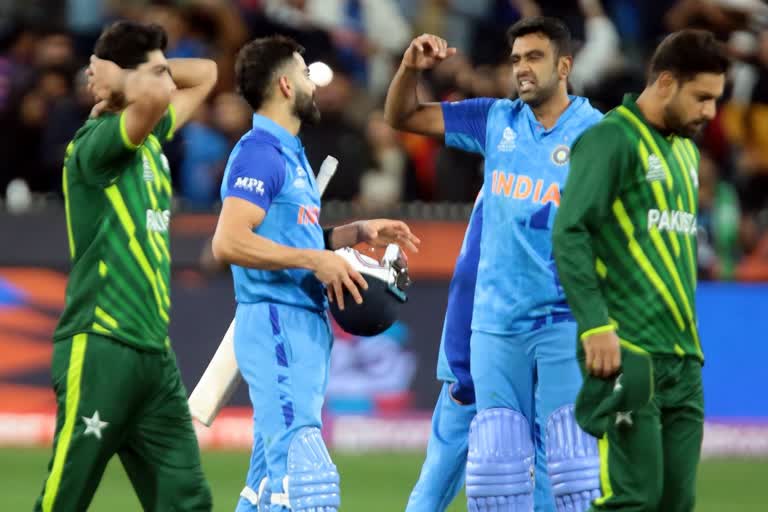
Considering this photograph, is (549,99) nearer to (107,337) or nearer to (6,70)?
(107,337)

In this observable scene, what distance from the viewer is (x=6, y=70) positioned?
14.4 metres

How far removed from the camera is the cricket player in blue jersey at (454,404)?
7387 mm

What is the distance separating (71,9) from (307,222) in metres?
9.21

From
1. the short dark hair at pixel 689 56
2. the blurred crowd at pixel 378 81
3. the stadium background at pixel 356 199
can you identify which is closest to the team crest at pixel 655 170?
the short dark hair at pixel 689 56

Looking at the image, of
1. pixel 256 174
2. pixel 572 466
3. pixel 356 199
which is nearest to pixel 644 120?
pixel 572 466

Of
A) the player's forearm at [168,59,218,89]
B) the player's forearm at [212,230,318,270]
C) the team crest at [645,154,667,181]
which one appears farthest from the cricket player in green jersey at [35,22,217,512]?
the team crest at [645,154,667,181]

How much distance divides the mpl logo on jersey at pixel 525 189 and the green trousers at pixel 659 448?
113 centimetres

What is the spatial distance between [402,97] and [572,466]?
71.8 inches

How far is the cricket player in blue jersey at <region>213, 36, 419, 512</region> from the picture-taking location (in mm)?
6594

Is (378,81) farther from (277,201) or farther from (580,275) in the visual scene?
(580,275)

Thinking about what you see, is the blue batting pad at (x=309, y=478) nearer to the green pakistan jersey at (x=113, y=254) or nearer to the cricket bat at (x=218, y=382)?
the green pakistan jersey at (x=113, y=254)

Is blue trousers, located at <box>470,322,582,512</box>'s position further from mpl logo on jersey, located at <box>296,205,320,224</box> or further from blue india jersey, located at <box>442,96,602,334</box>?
mpl logo on jersey, located at <box>296,205,320,224</box>

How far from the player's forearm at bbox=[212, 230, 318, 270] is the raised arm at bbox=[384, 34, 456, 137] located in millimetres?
1084

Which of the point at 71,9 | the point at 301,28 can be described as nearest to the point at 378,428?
the point at 301,28
